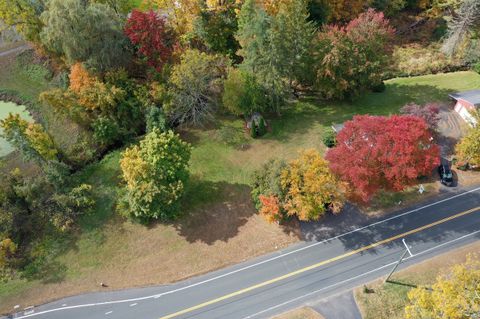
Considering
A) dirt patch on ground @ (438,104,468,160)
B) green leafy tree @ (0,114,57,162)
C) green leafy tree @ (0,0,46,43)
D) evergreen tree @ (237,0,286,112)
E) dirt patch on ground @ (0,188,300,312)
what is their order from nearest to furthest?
1. dirt patch on ground @ (0,188,300,312)
2. green leafy tree @ (0,114,57,162)
3. evergreen tree @ (237,0,286,112)
4. dirt patch on ground @ (438,104,468,160)
5. green leafy tree @ (0,0,46,43)

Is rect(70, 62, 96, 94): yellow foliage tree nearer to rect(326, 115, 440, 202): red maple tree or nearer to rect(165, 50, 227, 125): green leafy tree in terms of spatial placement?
rect(165, 50, 227, 125): green leafy tree

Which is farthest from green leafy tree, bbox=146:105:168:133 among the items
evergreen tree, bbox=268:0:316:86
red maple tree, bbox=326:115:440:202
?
red maple tree, bbox=326:115:440:202

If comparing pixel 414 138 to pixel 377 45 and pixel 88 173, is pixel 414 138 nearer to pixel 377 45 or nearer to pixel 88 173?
pixel 377 45

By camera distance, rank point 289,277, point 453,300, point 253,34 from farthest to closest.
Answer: point 253,34 → point 289,277 → point 453,300

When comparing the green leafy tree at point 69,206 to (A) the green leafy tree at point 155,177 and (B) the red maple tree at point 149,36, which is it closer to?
(A) the green leafy tree at point 155,177

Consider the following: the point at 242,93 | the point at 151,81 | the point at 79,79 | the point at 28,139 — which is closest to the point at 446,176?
the point at 242,93

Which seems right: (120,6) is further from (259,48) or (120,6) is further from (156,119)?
(259,48)

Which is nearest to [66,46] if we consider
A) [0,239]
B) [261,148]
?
[0,239]
